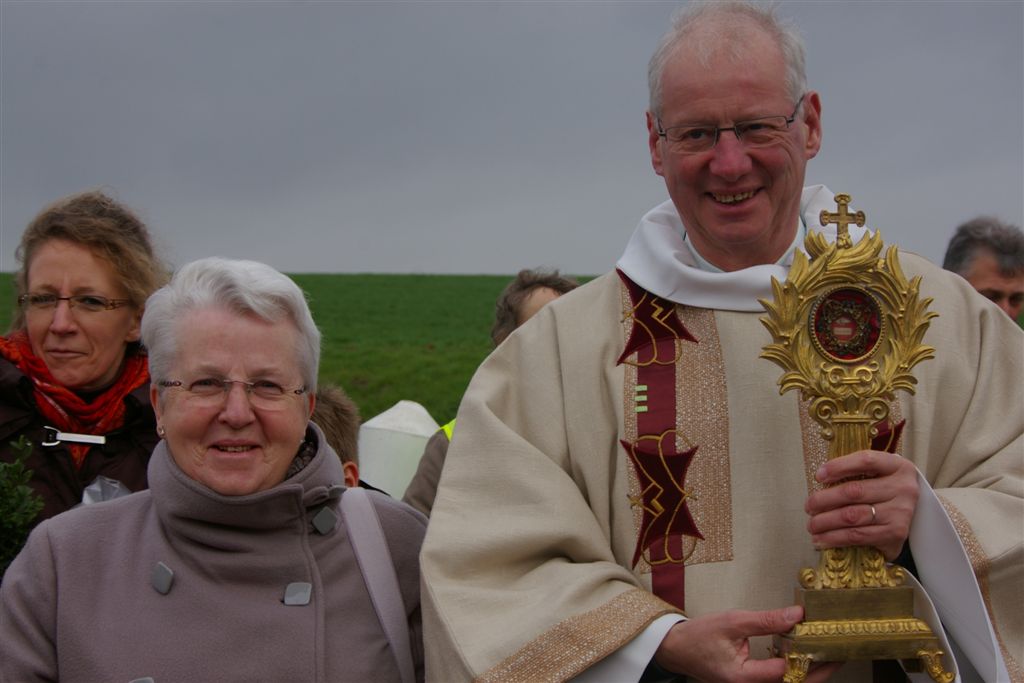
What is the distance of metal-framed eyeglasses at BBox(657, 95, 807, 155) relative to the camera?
12.6 feet

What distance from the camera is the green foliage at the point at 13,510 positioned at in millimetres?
4082

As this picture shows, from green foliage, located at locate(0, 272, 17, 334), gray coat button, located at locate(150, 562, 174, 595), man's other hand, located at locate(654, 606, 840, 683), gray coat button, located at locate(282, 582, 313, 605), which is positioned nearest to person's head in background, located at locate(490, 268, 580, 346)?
gray coat button, located at locate(282, 582, 313, 605)

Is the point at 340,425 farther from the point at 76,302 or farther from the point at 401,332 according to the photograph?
the point at 401,332

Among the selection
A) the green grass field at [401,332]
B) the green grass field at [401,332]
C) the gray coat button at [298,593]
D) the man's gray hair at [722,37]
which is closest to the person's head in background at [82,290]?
the gray coat button at [298,593]

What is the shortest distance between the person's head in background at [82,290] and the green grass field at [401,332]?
1047 cm

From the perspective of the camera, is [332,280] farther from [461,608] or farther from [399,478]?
[461,608]

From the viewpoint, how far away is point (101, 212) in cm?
494

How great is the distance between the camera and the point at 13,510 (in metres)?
4.09

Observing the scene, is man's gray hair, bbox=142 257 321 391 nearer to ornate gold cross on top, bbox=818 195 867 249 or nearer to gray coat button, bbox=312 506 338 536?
gray coat button, bbox=312 506 338 536

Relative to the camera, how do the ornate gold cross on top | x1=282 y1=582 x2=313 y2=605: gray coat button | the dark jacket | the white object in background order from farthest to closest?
1. the white object in background
2. the dark jacket
3. x1=282 y1=582 x2=313 y2=605: gray coat button
4. the ornate gold cross on top

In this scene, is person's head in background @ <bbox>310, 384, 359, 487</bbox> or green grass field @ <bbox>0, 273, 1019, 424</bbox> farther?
green grass field @ <bbox>0, 273, 1019, 424</bbox>

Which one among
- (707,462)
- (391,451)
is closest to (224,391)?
(707,462)

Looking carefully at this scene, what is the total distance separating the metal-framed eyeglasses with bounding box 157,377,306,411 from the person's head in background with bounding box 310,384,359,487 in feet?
4.66

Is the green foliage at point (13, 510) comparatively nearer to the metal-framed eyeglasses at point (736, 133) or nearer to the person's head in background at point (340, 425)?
the person's head in background at point (340, 425)
